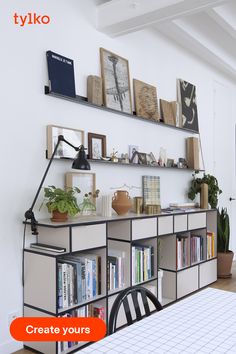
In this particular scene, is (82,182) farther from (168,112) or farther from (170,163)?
→ (168,112)

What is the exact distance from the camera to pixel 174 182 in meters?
4.26

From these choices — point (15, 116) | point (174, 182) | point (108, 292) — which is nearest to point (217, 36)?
point (174, 182)

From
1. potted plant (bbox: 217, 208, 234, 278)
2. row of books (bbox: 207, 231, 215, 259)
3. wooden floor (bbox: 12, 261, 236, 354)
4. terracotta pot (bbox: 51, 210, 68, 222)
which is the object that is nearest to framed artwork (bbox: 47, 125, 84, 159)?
terracotta pot (bbox: 51, 210, 68, 222)

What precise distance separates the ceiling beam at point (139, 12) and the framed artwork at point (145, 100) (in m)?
0.61

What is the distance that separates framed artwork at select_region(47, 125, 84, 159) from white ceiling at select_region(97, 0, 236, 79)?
1.08 m

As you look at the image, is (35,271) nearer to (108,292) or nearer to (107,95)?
(108,292)

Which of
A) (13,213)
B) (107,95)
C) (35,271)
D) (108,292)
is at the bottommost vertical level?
(108,292)

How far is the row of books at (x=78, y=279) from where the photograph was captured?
235 cm

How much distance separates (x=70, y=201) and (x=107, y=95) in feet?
3.96

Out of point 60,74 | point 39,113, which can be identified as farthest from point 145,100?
point 39,113

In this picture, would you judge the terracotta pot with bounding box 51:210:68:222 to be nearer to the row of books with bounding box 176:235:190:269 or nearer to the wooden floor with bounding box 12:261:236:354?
the row of books with bounding box 176:235:190:269

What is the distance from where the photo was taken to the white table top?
3.46 ft

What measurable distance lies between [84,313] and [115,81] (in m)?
2.11

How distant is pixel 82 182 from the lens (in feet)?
9.64
